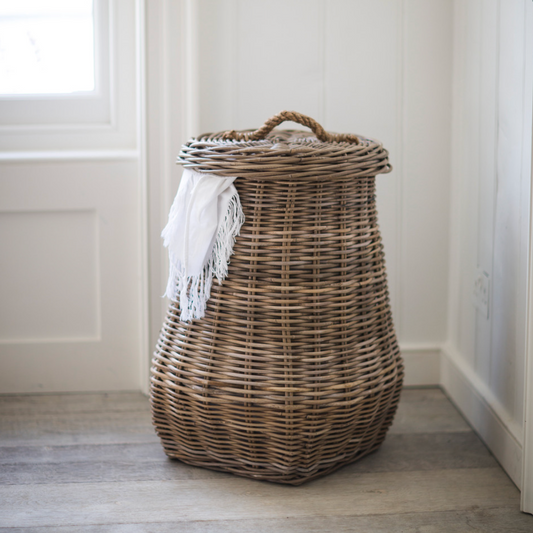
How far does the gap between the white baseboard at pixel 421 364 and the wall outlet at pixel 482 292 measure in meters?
0.27

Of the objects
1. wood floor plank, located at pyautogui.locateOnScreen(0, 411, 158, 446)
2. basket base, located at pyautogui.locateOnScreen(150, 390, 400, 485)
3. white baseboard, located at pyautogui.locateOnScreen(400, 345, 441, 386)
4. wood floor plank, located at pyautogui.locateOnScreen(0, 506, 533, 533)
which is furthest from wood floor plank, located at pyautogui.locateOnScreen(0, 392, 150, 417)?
white baseboard, located at pyautogui.locateOnScreen(400, 345, 441, 386)

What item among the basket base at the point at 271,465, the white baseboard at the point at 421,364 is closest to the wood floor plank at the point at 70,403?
the basket base at the point at 271,465

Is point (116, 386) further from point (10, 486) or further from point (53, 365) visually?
point (10, 486)

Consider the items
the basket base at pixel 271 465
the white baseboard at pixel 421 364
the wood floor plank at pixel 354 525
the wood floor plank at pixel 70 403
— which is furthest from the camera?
the white baseboard at pixel 421 364

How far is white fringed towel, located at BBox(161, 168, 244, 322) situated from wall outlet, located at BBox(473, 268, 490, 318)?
24.1 inches

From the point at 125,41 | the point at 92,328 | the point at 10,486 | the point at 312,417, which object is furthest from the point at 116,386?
the point at 125,41

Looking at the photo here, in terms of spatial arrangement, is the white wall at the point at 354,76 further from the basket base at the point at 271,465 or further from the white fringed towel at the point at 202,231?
the basket base at the point at 271,465

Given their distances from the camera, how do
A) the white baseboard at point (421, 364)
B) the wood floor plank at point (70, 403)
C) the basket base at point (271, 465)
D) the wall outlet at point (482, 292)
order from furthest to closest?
the white baseboard at point (421, 364) < the wood floor plank at point (70, 403) < the wall outlet at point (482, 292) < the basket base at point (271, 465)

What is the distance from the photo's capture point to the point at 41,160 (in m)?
1.59

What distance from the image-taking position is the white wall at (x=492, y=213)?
1196 mm

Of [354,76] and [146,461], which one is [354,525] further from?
[354,76]

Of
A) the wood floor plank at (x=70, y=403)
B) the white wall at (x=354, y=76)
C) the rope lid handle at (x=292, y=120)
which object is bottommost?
the wood floor plank at (x=70, y=403)

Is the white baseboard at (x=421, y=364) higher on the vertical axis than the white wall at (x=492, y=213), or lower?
lower

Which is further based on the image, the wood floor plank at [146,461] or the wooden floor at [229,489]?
the wood floor plank at [146,461]
